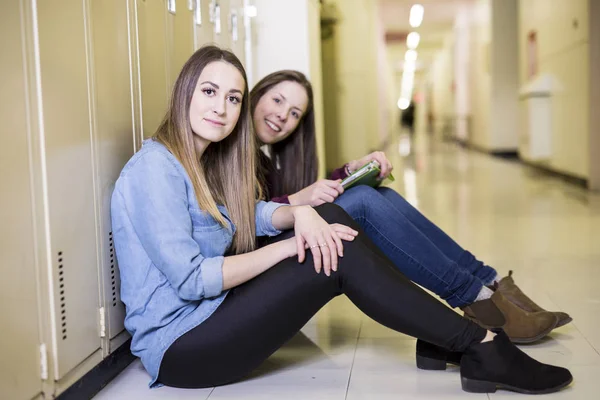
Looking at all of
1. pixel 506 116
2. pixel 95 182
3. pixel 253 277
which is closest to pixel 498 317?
pixel 253 277

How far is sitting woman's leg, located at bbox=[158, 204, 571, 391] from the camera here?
75.5 inches

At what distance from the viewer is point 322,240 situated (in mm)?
1917

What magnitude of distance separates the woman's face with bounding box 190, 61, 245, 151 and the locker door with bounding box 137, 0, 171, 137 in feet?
1.62

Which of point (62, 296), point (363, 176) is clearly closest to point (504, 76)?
point (363, 176)

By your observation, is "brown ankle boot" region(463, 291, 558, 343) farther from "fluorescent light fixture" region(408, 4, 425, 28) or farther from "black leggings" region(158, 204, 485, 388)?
"fluorescent light fixture" region(408, 4, 425, 28)

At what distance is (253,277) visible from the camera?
1969mm

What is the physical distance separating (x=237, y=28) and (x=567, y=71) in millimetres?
5557

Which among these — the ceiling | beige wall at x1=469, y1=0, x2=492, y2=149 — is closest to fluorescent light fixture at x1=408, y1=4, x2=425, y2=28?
the ceiling

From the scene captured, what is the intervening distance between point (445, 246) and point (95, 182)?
1165 mm

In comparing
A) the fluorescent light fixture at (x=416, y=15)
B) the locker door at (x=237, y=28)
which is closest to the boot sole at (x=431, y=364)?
the locker door at (x=237, y=28)

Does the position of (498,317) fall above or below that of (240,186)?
below

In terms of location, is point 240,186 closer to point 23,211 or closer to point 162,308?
point 162,308

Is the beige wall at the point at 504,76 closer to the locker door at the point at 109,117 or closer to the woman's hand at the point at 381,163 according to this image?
the woman's hand at the point at 381,163

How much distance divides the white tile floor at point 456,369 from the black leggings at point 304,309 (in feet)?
0.58
